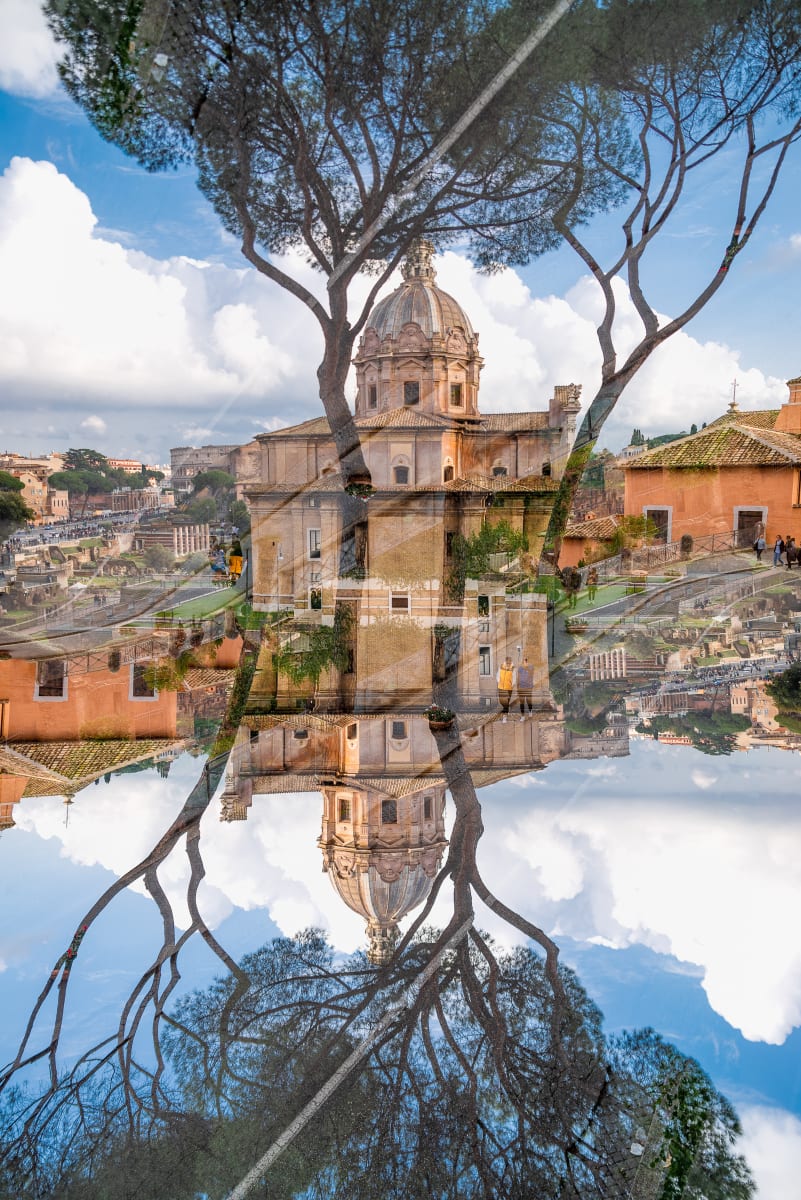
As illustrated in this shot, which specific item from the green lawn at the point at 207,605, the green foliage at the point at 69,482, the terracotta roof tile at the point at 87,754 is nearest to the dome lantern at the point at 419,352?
the green lawn at the point at 207,605

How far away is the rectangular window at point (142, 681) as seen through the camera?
1896 mm

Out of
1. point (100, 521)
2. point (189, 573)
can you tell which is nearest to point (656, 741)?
point (189, 573)

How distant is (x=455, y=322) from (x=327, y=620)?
74 cm

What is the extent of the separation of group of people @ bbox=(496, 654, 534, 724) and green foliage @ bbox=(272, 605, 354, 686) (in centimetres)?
37

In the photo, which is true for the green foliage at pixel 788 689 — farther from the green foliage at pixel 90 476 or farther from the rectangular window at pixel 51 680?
the rectangular window at pixel 51 680

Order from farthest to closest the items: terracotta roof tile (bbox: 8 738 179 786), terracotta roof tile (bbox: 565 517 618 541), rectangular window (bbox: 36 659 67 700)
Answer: terracotta roof tile (bbox: 565 517 618 541), rectangular window (bbox: 36 659 67 700), terracotta roof tile (bbox: 8 738 179 786)

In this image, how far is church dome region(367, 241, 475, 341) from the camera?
1808 mm

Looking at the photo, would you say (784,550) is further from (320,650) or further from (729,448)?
(320,650)

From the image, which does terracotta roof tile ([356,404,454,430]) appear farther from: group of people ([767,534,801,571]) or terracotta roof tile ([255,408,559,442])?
group of people ([767,534,801,571])

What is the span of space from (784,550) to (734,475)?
22 cm

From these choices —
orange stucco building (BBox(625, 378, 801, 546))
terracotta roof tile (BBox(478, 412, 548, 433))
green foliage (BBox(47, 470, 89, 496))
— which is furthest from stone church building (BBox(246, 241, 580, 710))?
green foliage (BBox(47, 470, 89, 496))

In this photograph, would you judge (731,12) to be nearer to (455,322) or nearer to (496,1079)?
(455,322)

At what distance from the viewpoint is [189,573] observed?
6.53ft

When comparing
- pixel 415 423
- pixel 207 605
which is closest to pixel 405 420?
pixel 415 423
